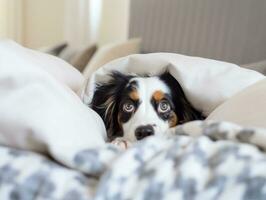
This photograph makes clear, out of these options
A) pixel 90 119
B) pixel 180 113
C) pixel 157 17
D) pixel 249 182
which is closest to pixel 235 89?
pixel 180 113

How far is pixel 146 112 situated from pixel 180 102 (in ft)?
0.25

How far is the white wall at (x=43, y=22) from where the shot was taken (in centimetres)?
329

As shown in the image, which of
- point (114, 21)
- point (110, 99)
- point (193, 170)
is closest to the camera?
point (193, 170)

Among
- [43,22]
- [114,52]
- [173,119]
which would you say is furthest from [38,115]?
[43,22]

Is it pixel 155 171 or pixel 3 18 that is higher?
pixel 155 171

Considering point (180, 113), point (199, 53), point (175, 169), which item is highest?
point (175, 169)

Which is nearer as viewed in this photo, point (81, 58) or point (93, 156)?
point (93, 156)

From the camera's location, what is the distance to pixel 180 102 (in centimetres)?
100

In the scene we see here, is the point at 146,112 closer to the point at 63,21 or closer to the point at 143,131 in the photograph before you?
the point at 143,131

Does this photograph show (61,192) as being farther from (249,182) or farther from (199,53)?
(199,53)

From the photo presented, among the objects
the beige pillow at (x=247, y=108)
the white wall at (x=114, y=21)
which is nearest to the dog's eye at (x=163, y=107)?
the beige pillow at (x=247, y=108)

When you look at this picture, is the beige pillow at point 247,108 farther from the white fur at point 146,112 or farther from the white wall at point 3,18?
the white wall at point 3,18

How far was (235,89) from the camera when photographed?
90 centimetres

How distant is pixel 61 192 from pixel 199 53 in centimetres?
182
